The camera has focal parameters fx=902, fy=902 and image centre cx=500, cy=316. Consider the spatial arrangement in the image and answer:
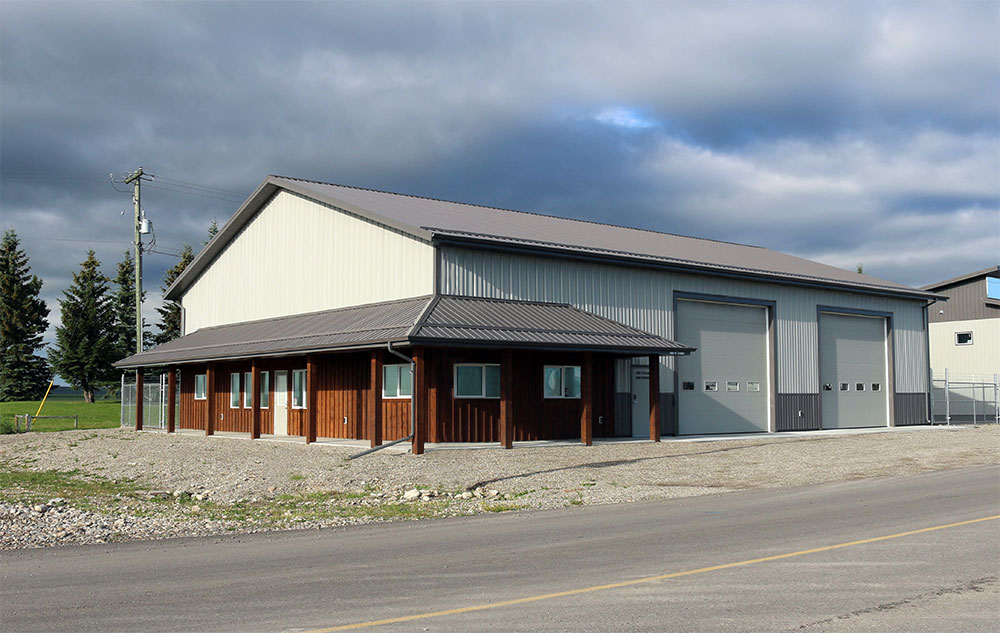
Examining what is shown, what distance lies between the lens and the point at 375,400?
21891mm

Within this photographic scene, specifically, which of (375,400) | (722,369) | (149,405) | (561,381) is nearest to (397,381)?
(375,400)

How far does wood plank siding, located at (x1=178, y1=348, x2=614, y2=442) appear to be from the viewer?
2350 centimetres

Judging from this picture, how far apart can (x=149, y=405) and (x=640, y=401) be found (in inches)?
817

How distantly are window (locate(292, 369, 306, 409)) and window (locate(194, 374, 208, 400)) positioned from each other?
6562mm

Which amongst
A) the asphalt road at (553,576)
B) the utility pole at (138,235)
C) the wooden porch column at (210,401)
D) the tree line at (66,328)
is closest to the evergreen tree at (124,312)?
the tree line at (66,328)

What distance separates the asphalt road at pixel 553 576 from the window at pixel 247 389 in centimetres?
1948

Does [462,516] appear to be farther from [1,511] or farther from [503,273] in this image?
[503,273]

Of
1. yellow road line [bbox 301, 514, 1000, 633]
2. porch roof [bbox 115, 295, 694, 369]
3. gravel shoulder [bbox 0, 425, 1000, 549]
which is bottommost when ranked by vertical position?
gravel shoulder [bbox 0, 425, 1000, 549]

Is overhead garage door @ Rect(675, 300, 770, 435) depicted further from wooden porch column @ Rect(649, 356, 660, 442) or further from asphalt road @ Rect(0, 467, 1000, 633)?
asphalt road @ Rect(0, 467, 1000, 633)

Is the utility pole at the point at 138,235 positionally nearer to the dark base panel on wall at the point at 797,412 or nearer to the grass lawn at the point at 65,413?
the grass lawn at the point at 65,413

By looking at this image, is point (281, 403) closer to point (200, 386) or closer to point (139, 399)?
point (200, 386)

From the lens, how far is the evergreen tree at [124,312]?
66.5 metres

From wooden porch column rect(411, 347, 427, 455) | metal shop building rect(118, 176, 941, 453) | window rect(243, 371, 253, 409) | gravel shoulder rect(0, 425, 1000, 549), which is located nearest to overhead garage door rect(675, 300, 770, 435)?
metal shop building rect(118, 176, 941, 453)

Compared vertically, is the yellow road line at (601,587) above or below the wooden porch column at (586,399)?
below
